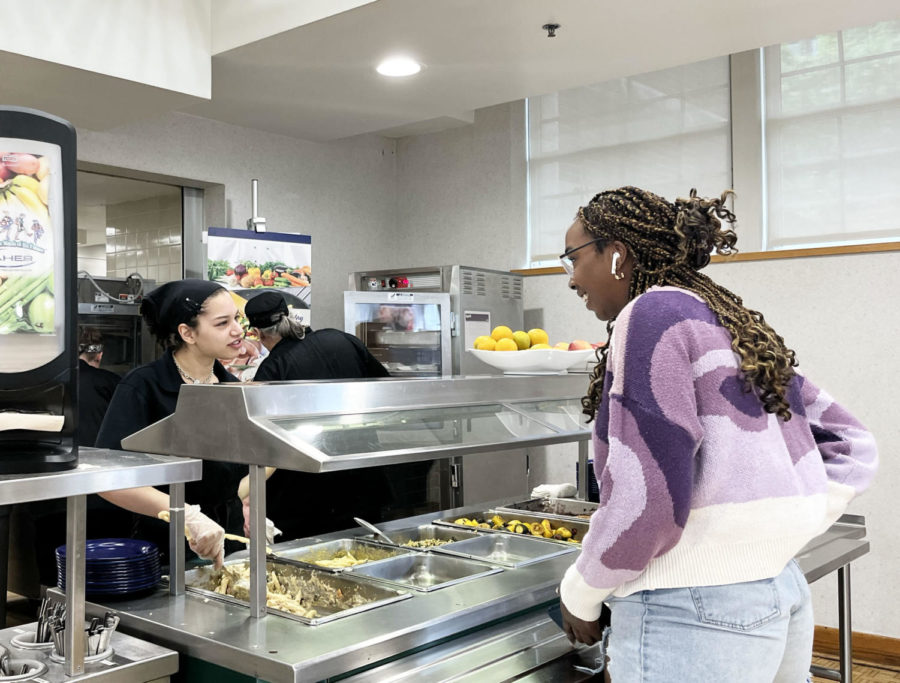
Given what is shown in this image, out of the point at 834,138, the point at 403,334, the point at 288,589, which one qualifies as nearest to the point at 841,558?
the point at 288,589

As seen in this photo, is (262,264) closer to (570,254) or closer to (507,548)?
(507,548)

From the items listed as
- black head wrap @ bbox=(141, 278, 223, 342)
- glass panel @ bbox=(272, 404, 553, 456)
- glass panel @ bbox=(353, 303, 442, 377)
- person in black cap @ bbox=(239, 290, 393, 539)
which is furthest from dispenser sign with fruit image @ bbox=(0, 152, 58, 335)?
glass panel @ bbox=(353, 303, 442, 377)

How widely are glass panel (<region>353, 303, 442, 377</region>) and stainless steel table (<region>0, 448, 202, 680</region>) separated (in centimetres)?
333

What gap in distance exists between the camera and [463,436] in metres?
2.02

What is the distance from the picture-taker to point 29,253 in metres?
1.30

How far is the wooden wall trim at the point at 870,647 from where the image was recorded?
4.15m

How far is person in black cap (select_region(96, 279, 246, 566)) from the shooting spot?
246 cm

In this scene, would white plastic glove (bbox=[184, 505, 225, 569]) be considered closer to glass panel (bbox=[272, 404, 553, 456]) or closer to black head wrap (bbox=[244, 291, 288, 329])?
glass panel (bbox=[272, 404, 553, 456])

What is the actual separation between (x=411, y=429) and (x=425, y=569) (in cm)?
46

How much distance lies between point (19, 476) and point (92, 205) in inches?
150

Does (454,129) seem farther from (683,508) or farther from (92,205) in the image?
(683,508)

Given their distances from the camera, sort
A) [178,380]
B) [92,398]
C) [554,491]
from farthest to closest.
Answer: [92,398] → [554,491] → [178,380]

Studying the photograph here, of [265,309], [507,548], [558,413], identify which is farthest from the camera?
[265,309]

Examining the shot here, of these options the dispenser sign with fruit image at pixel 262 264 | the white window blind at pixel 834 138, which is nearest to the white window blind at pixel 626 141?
the white window blind at pixel 834 138
